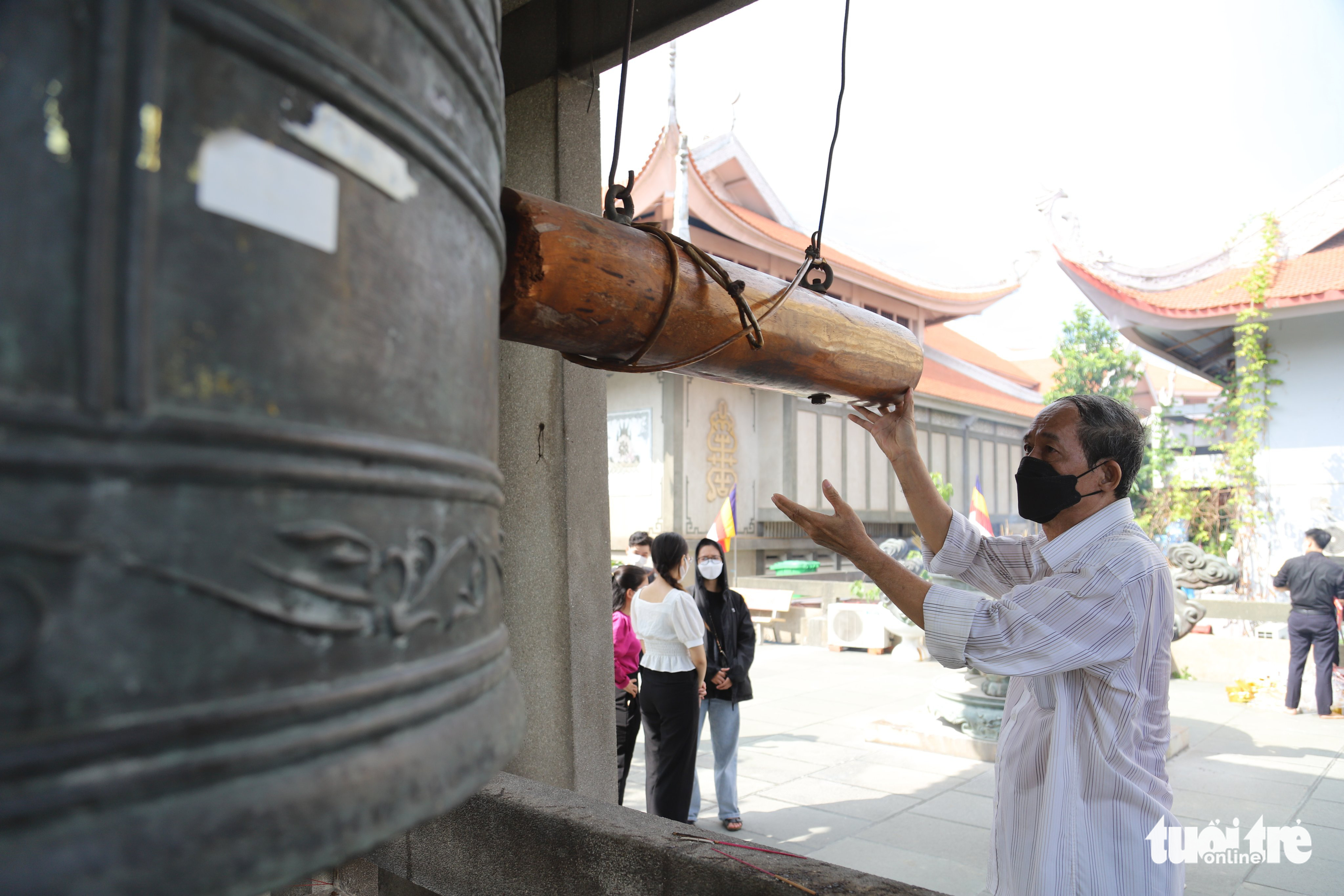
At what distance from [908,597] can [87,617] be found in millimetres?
1462

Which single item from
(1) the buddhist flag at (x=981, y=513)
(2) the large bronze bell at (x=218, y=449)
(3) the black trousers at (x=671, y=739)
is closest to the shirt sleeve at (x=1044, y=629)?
(2) the large bronze bell at (x=218, y=449)

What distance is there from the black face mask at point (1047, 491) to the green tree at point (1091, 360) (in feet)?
63.2

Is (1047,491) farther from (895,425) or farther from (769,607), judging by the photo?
(769,607)

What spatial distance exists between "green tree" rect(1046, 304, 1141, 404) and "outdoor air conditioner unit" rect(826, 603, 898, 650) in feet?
39.5

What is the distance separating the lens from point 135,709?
1.25ft

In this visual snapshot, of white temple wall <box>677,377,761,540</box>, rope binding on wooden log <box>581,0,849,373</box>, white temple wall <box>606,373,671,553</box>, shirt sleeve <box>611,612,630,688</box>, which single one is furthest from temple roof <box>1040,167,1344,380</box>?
rope binding on wooden log <box>581,0,849,373</box>

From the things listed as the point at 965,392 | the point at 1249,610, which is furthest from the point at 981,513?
the point at 965,392

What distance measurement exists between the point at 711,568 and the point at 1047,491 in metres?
2.98

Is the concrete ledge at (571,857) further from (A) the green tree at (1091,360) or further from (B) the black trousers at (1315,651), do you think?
(A) the green tree at (1091,360)

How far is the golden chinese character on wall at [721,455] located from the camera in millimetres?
13945

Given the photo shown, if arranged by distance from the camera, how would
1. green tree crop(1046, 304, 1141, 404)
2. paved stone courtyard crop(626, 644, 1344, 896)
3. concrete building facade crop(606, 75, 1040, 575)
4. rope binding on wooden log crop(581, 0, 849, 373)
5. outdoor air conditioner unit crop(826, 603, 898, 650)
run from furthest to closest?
green tree crop(1046, 304, 1141, 404) < concrete building facade crop(606, 75, 1040, 575) < outdoor air conditioner unit crop(826, 603, 898, 650) < paved stone courtyard crop(626, 644, 1344, 896) < rope binding on wooden log crop(581, 0, 849, 373)

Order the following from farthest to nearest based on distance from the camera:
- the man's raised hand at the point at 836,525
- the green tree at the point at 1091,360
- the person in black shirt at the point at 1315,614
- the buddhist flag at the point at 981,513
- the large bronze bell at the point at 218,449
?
the green tree at the point at 1091,360
the buddhist flag at the point at 981,513
the person in black shirt at the point at 1315,614
the man's raised hand at the point at 836,525
the large bronze bell at the point at 218,449

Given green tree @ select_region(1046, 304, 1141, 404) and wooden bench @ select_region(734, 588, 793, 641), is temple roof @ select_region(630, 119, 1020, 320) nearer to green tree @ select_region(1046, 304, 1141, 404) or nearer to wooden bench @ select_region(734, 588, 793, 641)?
green tree @ select_region(1046, 304, 1141, 404)

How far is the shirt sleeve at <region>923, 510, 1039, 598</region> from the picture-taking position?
6.72 ft
